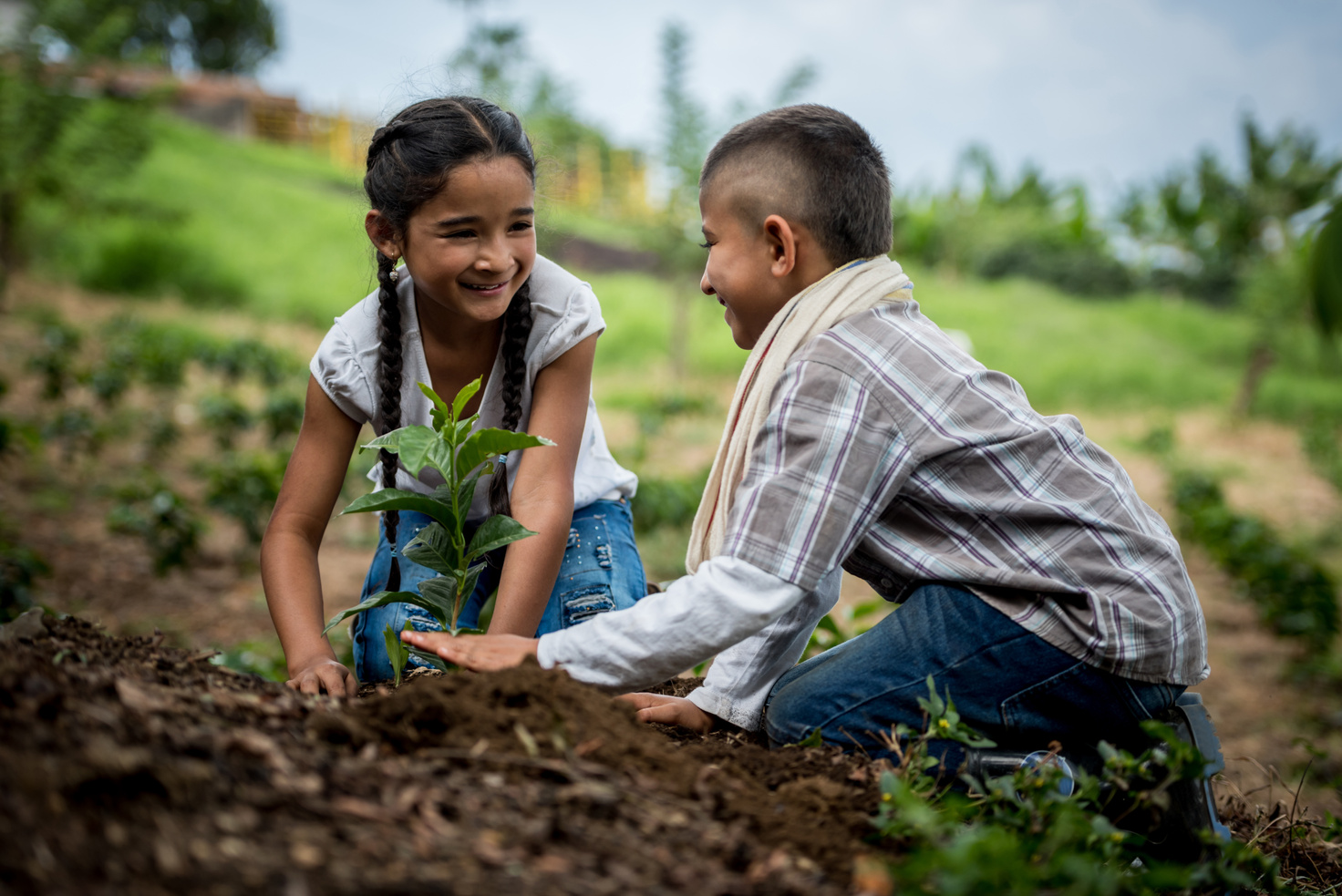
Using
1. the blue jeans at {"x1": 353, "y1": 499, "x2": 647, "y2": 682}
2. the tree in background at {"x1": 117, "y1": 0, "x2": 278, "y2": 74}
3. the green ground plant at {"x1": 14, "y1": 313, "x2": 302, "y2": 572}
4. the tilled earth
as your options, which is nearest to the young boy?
the tilled earth

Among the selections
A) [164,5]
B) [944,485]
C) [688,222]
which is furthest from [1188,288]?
[164,5]

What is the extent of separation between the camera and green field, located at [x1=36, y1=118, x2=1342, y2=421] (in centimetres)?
1337

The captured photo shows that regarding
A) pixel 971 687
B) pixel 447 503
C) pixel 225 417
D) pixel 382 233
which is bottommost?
pixel 225 417

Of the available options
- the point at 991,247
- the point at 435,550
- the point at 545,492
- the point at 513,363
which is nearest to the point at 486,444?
the point at 435,550

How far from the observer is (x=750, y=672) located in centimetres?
200

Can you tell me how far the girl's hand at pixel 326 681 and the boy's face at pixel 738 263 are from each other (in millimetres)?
1056

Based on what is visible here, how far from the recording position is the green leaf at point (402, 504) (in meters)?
1.61

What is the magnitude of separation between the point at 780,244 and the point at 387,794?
1242 mm

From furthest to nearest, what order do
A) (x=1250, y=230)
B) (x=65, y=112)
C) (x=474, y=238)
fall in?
(x=1250, y=230) → (x=65, y=112) → (x=474, y=238)

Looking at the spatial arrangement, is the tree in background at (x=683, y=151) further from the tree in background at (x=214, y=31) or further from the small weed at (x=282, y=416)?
the tree in background at (x=214, y=31)

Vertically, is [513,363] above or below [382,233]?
below

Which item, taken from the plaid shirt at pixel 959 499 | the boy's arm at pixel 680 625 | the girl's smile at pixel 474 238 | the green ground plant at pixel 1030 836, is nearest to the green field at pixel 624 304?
the girl's smile at pixel 474 238

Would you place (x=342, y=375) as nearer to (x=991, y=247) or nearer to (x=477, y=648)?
(x=477, y=648)

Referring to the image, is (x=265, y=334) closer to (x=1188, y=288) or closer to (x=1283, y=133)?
(x=1283, y=133)
